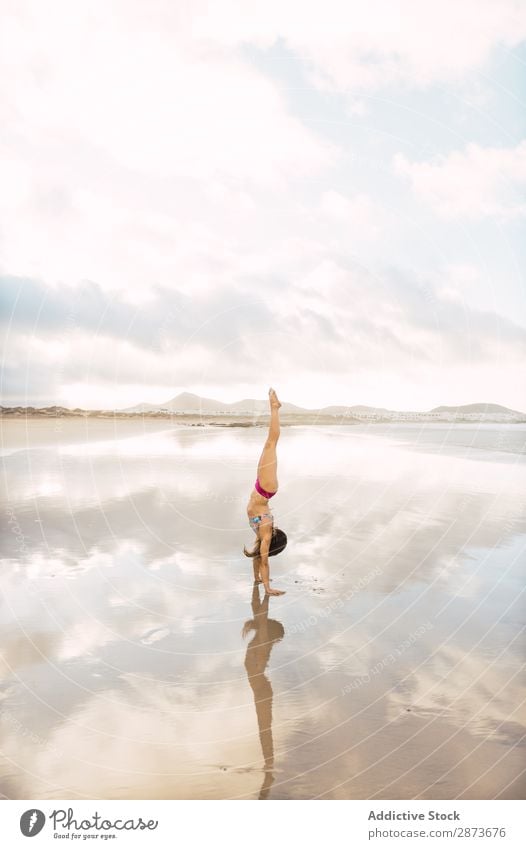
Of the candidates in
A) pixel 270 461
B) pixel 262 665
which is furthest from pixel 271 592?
pixel 262 665

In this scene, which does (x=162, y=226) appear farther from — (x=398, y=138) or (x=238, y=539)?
(x=238, y=539)

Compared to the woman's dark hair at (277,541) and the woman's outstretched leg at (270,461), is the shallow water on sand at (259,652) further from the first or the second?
the woman's outstretched leg at (270,461)

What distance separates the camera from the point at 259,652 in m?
7.08

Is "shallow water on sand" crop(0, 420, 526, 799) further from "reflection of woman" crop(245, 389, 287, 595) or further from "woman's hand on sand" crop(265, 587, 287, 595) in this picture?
"reflection of woman" crop(245, 389, 287, 595)

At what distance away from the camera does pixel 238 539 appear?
12203 mm

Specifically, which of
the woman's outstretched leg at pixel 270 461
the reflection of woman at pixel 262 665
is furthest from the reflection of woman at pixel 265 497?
the reflection of woman at pixel 262 665

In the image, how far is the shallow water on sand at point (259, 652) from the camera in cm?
498

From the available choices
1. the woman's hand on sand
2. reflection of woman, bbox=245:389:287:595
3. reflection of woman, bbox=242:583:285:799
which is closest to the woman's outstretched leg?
reflection of woman, bbox=245:389:287:595

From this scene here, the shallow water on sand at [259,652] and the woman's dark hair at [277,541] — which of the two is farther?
the woman's dark hair at [277,541]

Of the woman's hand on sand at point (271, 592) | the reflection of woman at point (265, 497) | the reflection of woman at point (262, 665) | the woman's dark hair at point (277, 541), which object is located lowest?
the reflection of woman at point (262, 665)

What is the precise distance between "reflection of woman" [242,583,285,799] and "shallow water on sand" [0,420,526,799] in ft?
0.07

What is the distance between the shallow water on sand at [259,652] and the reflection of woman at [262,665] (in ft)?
0.07

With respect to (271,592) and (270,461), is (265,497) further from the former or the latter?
(271,592)
